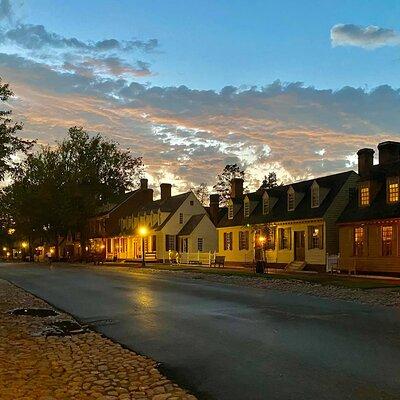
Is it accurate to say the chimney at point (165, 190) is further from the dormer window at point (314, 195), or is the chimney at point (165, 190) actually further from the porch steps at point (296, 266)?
the dormer window at point (314, 195)

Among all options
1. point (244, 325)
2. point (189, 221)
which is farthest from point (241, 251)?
point (244, 325)

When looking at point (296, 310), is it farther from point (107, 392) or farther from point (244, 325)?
point (107, 392)

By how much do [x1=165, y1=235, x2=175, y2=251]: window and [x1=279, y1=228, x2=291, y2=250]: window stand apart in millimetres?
21583

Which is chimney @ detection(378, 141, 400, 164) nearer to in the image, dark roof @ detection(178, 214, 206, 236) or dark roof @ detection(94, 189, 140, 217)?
dark roof @ detection(178, 214, 206, 236)

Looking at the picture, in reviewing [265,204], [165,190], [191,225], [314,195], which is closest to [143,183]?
[165,190]

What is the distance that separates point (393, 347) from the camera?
9883 mm

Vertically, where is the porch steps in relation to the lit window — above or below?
below

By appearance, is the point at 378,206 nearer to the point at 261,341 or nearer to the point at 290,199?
the point at 290,199

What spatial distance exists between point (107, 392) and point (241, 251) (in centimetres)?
4310

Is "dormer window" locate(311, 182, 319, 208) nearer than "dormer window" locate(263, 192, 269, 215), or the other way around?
"dormer window" locate(311, 182, 319, 208)

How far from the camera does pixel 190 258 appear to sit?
57.1 metres

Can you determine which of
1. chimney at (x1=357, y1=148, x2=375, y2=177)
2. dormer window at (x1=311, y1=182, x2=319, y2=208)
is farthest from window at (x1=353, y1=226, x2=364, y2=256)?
dormer window at (x1=311, y1=182, x2=319, y2=208)

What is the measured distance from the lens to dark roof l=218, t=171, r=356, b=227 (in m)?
40.0

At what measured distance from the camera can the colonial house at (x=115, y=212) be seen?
269 ft
